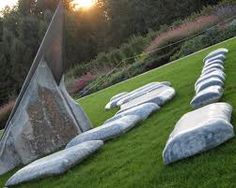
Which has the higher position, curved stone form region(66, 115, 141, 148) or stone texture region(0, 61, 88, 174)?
stone texture region(0, 61, 88, 174)

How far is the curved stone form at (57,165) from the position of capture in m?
5.90

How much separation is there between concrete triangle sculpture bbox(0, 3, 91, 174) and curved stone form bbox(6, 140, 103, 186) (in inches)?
56.6

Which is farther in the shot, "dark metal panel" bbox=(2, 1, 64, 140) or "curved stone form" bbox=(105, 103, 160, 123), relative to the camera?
"dark metal panel" bbox=(2, 1, 64, 140)

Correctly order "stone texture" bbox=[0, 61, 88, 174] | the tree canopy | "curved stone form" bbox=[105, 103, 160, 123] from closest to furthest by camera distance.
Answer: "curved stone form" bbox=[105, 103, 160, 123] < "stone texture" bbox=[0, 61, 88, 174] < the tree canopy

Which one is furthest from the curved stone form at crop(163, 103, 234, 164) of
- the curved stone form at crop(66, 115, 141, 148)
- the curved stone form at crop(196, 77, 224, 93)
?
the curved stone form at crop(196, 77, 224, 93)

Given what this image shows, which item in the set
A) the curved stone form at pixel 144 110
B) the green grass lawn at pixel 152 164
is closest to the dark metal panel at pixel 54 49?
the curved stone form at pixel 144 110

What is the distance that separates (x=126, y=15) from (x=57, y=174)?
33.0m

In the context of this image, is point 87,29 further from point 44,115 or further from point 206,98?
point 206,98

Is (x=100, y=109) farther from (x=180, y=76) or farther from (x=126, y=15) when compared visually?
(x=126, y=15)

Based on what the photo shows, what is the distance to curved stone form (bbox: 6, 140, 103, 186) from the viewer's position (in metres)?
5.90

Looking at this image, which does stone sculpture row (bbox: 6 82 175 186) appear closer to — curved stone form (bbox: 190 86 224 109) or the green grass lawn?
the green grass lawn

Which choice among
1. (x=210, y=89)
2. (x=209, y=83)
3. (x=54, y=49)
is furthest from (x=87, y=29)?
(x=210, y=89)

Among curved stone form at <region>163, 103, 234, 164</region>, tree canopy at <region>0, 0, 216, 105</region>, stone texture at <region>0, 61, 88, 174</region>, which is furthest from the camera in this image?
tree canopy at <region>0, 0, 216, 105</region>

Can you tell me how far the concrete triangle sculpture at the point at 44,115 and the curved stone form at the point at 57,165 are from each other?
1.44 metres
